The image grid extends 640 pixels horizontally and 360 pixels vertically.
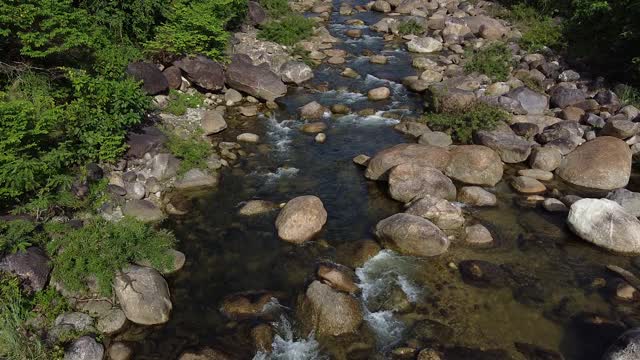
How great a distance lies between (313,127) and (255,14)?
11.0m

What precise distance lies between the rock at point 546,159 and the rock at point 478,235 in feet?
13.7

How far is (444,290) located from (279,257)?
375 cm

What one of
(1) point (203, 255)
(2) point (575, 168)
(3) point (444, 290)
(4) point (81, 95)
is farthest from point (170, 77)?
(2) point (575, 168)

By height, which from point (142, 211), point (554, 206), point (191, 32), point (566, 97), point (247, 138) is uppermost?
point (566, 97)

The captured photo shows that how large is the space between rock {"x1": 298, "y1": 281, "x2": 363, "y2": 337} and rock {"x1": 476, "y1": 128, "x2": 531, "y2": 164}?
26.7 feet

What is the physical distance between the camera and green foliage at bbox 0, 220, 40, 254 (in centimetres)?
973

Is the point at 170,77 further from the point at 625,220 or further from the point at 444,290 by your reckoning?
the point at 625,220

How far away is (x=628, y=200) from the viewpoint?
42.2 ft

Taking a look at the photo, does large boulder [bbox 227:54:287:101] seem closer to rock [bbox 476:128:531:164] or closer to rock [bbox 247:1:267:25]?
rock [bbox 247:1:267:25]

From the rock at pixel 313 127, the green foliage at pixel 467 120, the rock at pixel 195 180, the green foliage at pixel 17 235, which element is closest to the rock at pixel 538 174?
Answer: the green foliage at pixel 467 120

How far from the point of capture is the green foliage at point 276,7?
27.2 m

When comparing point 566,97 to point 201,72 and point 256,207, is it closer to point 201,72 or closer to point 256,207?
point 256,207

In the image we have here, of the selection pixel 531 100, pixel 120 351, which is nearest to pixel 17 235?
pixel 120 351

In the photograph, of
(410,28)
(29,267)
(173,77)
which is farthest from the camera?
(410,28)
